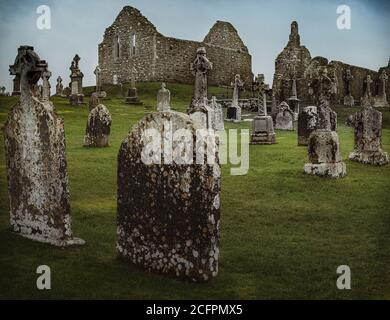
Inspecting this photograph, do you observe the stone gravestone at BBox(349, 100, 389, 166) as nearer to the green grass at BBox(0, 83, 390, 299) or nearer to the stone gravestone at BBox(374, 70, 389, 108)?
the green grass at BBox(0, 83, 390, 299)

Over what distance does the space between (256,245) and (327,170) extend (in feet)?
16.1

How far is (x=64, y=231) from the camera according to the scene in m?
6.28

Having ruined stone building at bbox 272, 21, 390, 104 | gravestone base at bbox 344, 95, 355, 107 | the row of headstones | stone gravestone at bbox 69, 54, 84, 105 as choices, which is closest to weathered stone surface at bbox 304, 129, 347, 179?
the row of headstones

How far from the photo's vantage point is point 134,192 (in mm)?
5652

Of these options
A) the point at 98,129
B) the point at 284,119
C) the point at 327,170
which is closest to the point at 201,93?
the point at 98,129

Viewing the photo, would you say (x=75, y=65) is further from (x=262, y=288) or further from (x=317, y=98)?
(x=262, y=288)

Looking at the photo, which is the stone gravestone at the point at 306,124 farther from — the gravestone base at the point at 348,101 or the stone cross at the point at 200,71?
the gravestone base at the point at 348,101

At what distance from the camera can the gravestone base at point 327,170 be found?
35.9 ft

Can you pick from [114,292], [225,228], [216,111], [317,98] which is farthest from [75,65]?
[114,292]

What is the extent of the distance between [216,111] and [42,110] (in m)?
14.6

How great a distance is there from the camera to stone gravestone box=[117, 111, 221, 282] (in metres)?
5.16

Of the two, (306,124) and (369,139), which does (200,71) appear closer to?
(306,124)

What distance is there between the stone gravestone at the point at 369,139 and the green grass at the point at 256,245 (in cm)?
90

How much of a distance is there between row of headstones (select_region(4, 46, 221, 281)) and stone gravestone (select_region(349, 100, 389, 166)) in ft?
27.0
